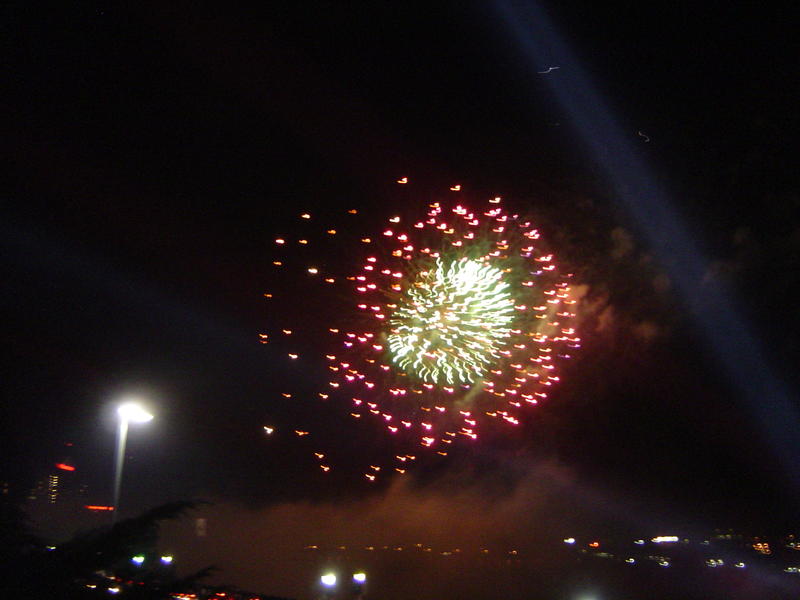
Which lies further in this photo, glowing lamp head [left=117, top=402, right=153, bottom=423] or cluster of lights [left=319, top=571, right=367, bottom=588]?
cluster of lights [left=319, top=571, right=367, bottom=588]

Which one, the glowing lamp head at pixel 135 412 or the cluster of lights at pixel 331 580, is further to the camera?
the cluster of lights at pixel 331 580

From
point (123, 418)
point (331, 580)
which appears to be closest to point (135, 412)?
point (123, 418)

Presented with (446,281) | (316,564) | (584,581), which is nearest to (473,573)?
(584,581)

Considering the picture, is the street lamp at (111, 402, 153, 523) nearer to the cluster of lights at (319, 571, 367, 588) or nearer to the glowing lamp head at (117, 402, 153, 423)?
the glowing lamp head at (117, 402, 153, 423)

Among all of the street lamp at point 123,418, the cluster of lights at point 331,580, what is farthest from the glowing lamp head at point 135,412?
the cluster of lights at point 331,580

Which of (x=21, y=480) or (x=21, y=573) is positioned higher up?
(x=21, y=480)

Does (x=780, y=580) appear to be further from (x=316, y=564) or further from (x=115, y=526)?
(x=115, y=526)

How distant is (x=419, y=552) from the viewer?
4562cm

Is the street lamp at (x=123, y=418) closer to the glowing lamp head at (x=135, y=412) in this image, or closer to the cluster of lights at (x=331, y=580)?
the glowing lamp head at (x=135, y=412)

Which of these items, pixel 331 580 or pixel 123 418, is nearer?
pixel 123 418

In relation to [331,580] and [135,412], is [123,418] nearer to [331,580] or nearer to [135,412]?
[135,412]

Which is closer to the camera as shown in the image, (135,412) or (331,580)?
(135,412)

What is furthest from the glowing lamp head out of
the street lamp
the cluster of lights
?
the cluster of lights

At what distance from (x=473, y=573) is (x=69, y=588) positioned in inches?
1761
